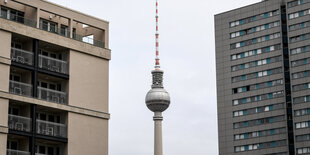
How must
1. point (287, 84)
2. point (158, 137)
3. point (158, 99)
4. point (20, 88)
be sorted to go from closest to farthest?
point (20, 88)
point (287, 84)
point (158, 99)
point (158, 137)

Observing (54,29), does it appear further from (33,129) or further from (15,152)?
(15,152)

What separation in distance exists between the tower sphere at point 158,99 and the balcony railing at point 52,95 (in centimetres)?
9880

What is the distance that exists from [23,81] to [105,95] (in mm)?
8297

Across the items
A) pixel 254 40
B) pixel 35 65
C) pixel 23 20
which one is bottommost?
pixel 35 65

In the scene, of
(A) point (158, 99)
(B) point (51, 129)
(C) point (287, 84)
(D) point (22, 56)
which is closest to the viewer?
(D) point (22, 56)

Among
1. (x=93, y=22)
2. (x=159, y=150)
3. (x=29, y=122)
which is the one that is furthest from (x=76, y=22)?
(x=159, y=150)

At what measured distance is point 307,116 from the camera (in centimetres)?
13488

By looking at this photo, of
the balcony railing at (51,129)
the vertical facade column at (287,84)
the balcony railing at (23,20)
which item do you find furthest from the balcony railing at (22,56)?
the vertical facade column at (287,84)

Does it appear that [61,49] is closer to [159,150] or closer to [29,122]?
[29,122]

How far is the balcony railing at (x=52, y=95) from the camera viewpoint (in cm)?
6115

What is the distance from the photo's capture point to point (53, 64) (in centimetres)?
6238

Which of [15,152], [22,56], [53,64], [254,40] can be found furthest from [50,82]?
[254,40]

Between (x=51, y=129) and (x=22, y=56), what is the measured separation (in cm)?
661

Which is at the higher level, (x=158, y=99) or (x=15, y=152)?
(x=158, y=99)
